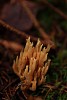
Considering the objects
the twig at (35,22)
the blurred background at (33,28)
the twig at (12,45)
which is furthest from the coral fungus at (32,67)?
the twig at (35,22)

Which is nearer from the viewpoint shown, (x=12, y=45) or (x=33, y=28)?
(x=12, y=45)

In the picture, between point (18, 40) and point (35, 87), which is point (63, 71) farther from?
point (18, 40)

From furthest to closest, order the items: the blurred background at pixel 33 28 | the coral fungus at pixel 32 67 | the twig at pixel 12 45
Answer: the twig at pixel 12 45 < the blurred background at pixel 33 28 < the coral fungus at pixel 32 67

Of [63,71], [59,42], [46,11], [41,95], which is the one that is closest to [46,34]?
[59,42]

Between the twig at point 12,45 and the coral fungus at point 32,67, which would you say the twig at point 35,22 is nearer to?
the twig at point 12,45

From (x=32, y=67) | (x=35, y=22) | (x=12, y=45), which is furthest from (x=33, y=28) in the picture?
(x=32, y=67)

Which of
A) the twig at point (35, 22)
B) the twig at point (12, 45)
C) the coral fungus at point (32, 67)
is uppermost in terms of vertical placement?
the twig at point (35, 22)

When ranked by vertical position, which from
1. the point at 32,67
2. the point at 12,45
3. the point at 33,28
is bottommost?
the point at 32,67

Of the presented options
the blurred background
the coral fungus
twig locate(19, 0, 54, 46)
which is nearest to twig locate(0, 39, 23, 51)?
the blurred background

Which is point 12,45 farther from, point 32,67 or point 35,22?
point 32,67
